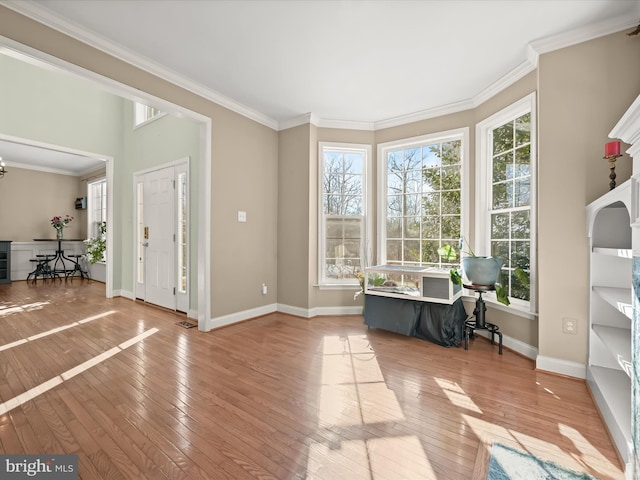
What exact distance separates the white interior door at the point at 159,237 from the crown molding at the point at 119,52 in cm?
150

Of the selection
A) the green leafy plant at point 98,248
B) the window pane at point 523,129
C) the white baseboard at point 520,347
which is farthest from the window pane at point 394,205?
the green leafy plant at point 98,248

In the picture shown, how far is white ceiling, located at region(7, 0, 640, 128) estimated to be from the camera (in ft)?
7.10

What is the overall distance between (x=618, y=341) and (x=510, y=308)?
42.5 inches

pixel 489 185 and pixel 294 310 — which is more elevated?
pixel 489 185

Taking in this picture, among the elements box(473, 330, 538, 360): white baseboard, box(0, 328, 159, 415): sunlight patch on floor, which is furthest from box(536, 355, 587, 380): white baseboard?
box(0, 328, 159, 415): sunlight patch on floor

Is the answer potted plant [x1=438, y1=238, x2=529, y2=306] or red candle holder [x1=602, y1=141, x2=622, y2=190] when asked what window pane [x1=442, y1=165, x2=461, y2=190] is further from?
red candle holder [x1=602, y1=141, x2=622, y2=190]

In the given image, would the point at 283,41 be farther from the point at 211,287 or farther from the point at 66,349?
the point at 66,349

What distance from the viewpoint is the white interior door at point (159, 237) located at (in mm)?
4414

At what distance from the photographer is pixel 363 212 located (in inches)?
170

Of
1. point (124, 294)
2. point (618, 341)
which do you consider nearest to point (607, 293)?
point (618, 341)

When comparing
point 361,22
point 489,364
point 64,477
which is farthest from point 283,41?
point 489,364

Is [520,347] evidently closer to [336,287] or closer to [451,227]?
[451,227]

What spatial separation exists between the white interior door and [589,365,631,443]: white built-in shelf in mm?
4690

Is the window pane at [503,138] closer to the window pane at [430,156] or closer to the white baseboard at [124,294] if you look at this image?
the window pane at [430,156]
